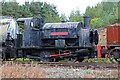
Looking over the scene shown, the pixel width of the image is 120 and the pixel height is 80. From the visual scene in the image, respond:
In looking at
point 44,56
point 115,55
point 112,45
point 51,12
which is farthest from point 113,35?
point 51,12

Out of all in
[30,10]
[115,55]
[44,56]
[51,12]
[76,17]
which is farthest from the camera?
[51,12]

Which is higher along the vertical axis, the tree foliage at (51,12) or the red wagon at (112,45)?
the tree foliage at (51,12)

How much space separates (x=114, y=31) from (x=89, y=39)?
144 centimetres

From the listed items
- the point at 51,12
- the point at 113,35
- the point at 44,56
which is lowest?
the point at 44,56

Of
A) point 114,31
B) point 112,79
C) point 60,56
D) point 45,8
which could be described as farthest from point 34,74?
point 45,8

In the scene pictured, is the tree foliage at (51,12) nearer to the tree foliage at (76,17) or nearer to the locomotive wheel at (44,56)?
the tree foliage at (76,17)

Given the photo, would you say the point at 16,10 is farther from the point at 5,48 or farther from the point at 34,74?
the point at 34,74

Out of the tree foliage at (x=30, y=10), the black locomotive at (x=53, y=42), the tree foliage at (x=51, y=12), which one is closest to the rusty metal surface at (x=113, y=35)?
the black locomotive at (x=53, y=42)

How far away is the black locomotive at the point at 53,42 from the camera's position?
16641mm

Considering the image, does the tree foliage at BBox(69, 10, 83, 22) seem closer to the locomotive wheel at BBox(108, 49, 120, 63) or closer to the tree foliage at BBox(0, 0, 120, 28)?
the tree foliage at BBox(0, 0, 120, 28)

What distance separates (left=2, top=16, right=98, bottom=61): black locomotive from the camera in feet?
54.6

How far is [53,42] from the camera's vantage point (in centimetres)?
1716

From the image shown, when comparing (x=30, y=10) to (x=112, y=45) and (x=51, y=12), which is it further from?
(x=112, y=45)

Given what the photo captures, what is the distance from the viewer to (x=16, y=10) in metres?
42.3
